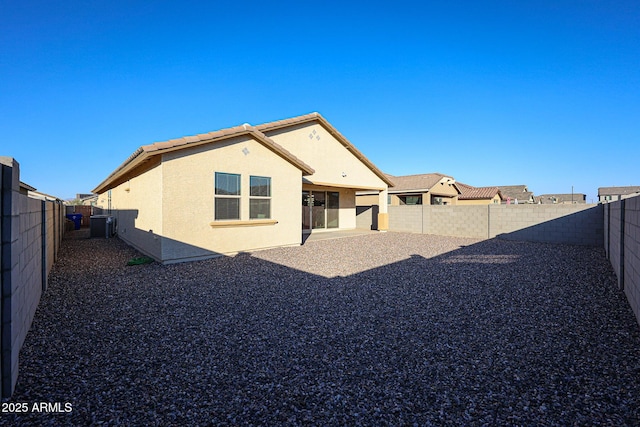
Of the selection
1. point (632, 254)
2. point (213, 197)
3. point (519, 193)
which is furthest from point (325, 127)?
point (519, 193)

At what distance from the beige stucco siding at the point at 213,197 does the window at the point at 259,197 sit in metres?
0.16

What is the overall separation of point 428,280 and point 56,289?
306 inches

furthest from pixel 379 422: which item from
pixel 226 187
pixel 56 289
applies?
pixel 226 187

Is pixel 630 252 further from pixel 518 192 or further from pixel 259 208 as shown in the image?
pixel 518 192

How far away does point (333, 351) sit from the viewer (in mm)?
3607

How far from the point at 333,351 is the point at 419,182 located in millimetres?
26452

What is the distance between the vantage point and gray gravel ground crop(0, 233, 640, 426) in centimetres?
257

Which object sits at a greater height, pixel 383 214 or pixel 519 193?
pixel 519 193

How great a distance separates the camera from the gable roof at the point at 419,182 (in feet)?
86.9

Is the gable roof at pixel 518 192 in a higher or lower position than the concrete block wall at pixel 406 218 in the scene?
higher

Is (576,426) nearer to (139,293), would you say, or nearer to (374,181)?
(139,293)

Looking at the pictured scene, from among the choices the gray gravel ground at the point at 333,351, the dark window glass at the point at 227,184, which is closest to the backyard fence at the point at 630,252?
the gray gravel ground at the point at 333,351

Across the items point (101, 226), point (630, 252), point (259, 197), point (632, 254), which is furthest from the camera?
point (101, 226)

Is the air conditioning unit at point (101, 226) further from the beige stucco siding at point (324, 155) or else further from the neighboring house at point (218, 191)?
the beige stucco siding at point (324, 155)
